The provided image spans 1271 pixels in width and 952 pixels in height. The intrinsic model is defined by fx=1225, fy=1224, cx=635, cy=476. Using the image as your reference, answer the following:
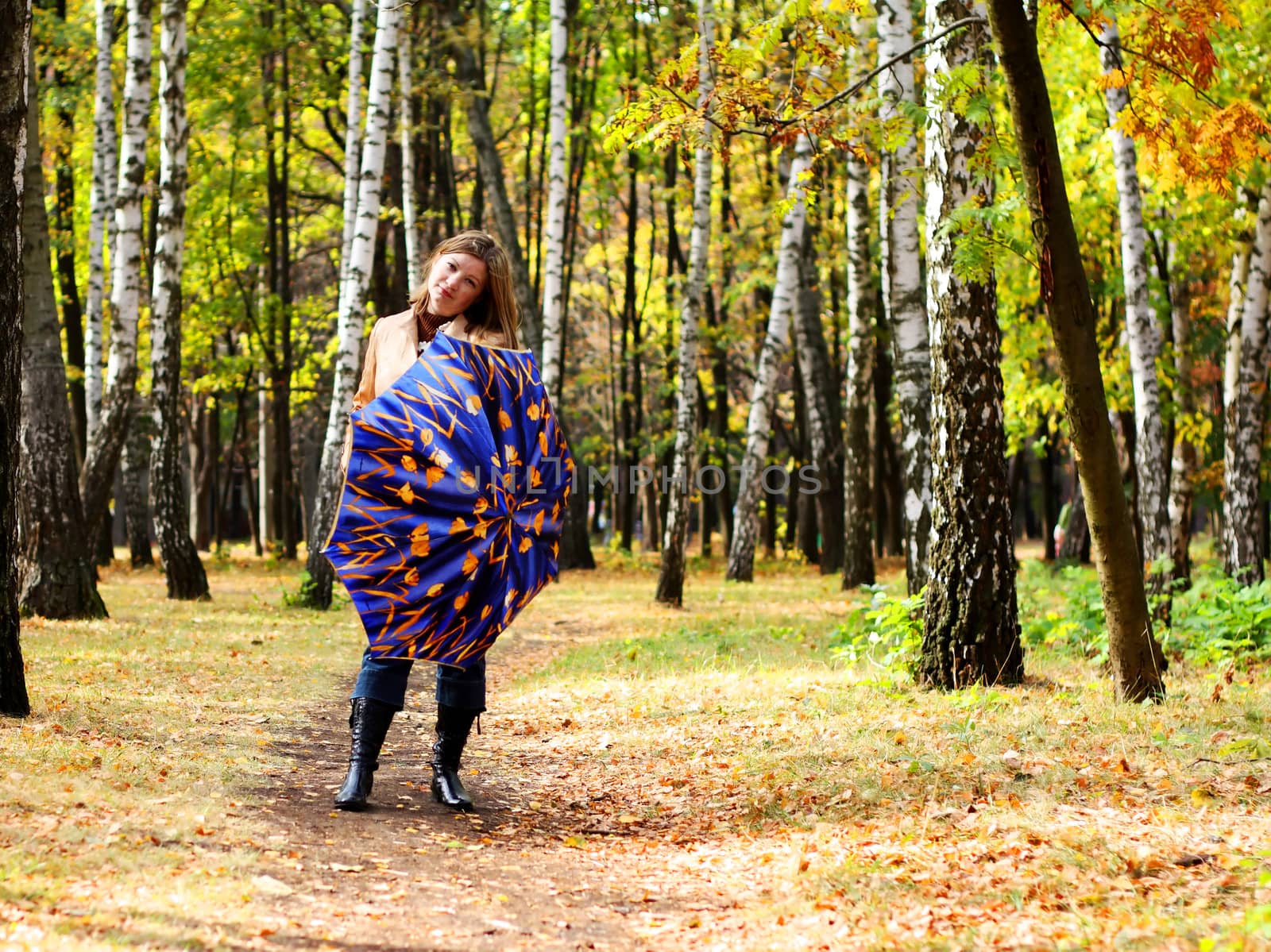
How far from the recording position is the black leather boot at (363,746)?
16.1 ft

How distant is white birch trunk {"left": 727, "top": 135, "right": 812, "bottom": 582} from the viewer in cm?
1780

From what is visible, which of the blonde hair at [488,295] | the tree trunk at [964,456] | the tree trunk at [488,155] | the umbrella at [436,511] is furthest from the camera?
the tree trunk at [488,155]

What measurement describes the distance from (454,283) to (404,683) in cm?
167

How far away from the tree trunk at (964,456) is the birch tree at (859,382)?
7655 mm

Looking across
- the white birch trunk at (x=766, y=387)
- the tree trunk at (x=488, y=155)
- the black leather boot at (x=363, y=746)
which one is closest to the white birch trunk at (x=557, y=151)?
the white birch trunk at (x=766, y=387)

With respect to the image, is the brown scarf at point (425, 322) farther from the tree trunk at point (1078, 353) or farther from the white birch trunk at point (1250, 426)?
the white birch trunk at point (1250, 426)

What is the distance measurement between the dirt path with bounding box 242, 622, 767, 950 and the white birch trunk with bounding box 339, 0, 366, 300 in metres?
9.62

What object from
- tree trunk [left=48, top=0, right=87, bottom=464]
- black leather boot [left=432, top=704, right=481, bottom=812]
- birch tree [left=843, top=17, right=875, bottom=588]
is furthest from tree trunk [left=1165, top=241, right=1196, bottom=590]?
tree trunk [left=48, top=0, right=87, bottom=464]

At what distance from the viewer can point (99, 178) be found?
16.3m

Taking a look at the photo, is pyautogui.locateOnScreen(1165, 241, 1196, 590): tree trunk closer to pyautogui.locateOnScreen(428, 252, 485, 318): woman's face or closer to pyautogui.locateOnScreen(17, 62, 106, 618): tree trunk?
pyautogui.locateOnScreen(428, 252, 485, 318): woman's face

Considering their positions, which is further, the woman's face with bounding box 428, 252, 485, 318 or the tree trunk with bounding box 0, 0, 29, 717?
the tree trunk with bounding box 0, 0, 29, 717

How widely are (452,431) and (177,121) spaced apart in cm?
1088

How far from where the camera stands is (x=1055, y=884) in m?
3.96

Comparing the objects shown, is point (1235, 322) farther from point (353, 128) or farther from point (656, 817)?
point (656, 817)
